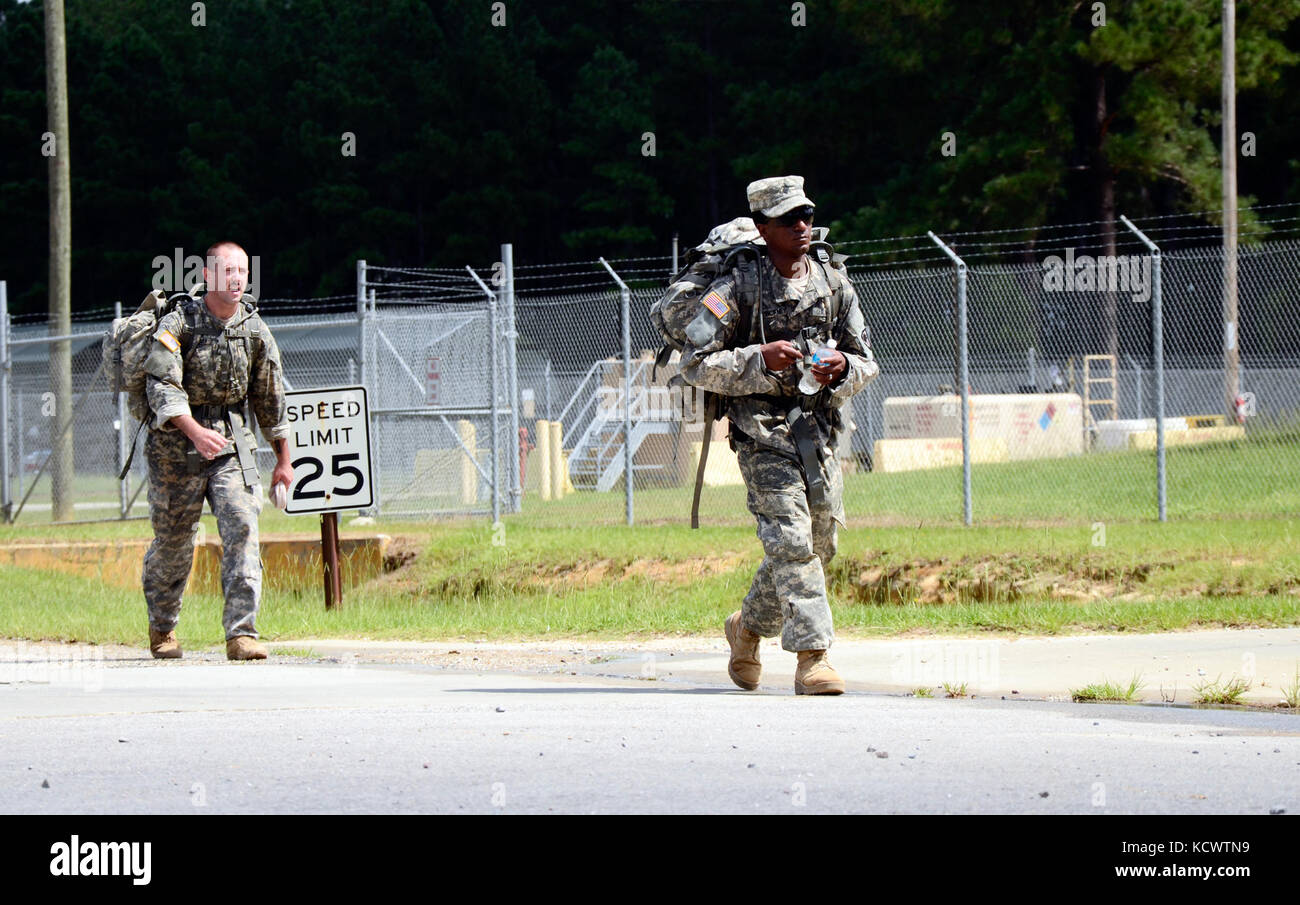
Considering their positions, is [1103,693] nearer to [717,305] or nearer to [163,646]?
[717,305]

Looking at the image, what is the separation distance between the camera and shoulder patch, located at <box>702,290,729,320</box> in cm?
649

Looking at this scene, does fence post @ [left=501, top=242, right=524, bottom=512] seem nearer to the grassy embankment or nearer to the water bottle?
the grassy embankment

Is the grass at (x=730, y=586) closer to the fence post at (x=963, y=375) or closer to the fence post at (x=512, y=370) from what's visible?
the fence post at (x=963, y=375)

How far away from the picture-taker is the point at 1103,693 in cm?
658

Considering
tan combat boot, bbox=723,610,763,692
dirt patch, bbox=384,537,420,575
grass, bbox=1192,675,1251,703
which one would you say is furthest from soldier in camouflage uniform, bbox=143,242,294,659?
dirt patch, bbox=384,537,420,575

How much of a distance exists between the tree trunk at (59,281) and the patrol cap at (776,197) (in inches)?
512

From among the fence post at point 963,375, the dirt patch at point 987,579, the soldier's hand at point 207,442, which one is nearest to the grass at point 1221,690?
the dirt patch at point 987,579

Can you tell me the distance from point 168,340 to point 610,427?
18.2 meters

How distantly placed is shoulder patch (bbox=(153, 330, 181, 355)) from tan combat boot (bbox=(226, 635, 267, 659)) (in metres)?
1.38

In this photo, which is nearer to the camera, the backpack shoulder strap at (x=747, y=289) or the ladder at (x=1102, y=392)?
the backpack shoulder strap at (x=747, y=289)

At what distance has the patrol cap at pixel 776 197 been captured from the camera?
643 centimetres

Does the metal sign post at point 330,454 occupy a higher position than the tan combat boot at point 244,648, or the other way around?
the metal sign post at point 330,454

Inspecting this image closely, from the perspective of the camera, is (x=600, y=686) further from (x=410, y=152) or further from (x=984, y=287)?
(x=410, y=152)

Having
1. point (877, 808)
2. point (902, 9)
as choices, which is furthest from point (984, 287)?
point (877, 808)
